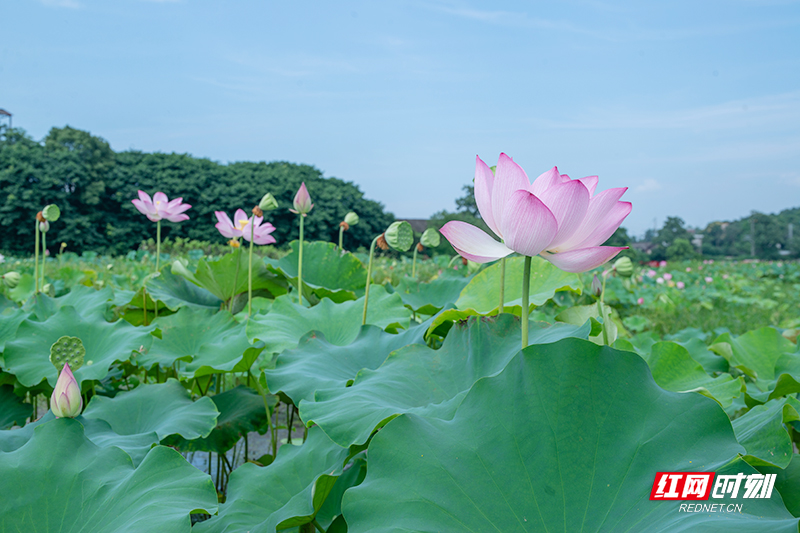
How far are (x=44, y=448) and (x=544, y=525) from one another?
68cm

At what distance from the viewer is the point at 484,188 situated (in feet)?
1.99

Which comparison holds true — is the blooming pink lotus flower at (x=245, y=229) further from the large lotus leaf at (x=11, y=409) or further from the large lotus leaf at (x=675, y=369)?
the large lotus leaf at (x=675, y=369)

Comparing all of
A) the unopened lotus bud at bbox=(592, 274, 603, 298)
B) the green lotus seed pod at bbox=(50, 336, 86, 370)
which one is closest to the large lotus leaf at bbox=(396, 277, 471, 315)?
the unopened lotus bud at bbox=(592, 274, 603, 298)

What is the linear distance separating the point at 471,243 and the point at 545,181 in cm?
11

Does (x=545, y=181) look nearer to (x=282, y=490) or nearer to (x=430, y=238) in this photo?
(x=282, y=490)

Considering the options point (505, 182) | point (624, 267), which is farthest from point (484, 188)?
point (624, 267)

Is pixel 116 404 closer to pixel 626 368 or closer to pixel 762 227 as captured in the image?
pixel 626 368

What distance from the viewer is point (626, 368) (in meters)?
0.56

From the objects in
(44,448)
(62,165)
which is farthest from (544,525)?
(62,165)

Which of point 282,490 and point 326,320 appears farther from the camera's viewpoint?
point 326,320

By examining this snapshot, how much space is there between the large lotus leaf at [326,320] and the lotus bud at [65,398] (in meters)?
0.38

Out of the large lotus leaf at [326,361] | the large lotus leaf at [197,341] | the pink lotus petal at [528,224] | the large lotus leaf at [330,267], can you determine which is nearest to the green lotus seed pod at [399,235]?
the large lotus leaf at [326,361]

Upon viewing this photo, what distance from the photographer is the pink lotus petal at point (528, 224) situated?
1.68 ft

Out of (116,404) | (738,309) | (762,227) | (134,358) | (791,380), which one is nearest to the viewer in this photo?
(791,380)
